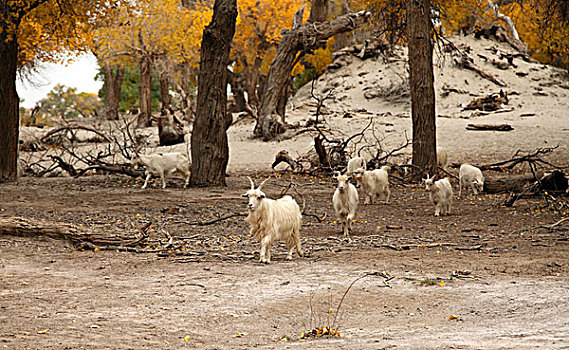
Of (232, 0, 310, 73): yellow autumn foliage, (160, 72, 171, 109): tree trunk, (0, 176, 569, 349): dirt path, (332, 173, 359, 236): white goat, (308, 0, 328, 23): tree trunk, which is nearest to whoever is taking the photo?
(0, 176, 569, 349): dirt path

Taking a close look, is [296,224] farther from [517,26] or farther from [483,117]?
[517,26]

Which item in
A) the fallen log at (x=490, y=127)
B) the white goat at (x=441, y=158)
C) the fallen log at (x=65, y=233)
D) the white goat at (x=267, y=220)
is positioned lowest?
the fallen log at (x=65, y=233)

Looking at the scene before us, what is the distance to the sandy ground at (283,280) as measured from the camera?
5.55 metres

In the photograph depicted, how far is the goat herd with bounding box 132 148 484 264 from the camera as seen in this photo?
849cm

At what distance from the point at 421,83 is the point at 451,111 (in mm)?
15671

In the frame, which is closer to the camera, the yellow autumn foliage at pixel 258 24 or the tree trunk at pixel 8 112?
the tree trunk at pixel 8 112

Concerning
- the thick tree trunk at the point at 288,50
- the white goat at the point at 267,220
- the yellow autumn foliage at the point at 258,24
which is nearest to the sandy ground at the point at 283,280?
the white goat at the point at 267,220

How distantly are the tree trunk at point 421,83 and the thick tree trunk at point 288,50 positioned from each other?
24.8ft

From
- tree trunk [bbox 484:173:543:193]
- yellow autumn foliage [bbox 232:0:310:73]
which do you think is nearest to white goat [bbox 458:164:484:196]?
tree trunk [bbox 484:173:543:193]

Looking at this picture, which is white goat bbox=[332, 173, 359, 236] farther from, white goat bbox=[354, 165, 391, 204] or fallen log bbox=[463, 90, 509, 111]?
fallen log bbox=[463, 90, 509, 111]

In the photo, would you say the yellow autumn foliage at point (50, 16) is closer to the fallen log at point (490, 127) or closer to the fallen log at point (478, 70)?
the fallen log at point (490, 127)

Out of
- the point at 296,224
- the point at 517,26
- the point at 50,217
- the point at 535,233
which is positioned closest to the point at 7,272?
the point at 296,224

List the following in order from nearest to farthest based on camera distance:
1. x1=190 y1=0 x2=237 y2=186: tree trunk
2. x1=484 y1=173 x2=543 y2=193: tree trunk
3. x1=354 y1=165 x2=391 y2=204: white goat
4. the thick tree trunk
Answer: x1=354 y1=165 x2=391 y2=204: white goat
x1=484 y1=173 x2=543 y2=193: tree trunk
x1=190 y1=0 x2=237 y2=186: tree trunk
the thick tree trunk

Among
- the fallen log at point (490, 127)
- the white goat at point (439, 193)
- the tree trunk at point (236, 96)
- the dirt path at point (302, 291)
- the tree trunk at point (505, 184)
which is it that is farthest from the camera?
the tree trunk at point (236, 96)
